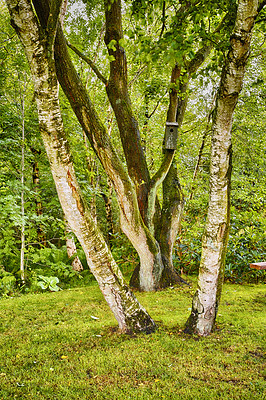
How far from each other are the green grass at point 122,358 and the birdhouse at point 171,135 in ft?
9.98

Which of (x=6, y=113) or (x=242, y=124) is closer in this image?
(x=6, y=113)

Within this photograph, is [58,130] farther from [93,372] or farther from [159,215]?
[159,215]

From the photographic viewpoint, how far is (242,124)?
7758 millimetres

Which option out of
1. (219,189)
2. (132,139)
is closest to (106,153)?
(132,139)

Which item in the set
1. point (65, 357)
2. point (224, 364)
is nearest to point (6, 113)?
point (65, 357)

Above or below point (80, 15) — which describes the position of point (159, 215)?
below

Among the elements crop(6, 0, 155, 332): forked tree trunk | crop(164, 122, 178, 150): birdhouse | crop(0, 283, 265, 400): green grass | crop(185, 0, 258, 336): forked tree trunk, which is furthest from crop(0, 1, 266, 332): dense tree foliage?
crop(0, 283, 265, 400): green grass

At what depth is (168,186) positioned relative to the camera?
20.5 ft

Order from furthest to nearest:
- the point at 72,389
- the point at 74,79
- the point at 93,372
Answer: the point at 74,79 → the point at 93,372 → the point at 72,389

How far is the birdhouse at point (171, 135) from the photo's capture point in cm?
539

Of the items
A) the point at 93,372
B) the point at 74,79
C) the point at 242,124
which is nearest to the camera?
the point at 93,372

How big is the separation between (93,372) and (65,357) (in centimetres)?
42

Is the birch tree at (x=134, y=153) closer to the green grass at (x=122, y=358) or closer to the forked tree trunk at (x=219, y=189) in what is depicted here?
the forked tree trunk at (x=219, y=189)

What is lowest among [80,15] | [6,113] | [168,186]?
[168,186]
